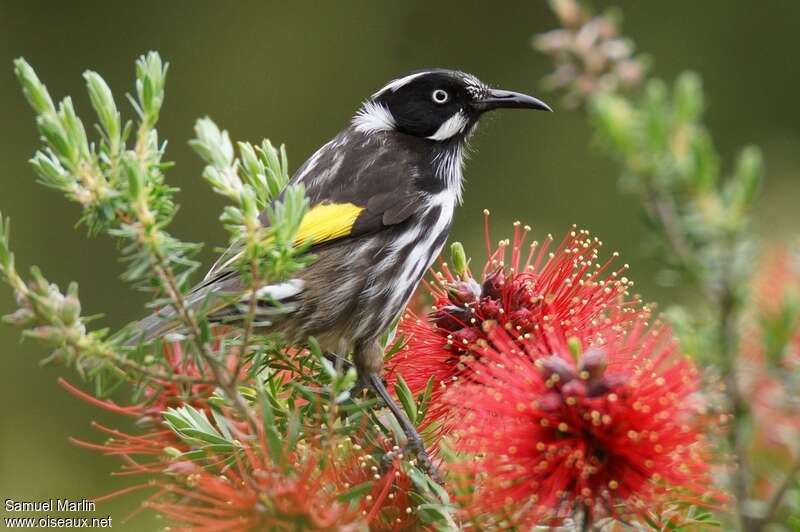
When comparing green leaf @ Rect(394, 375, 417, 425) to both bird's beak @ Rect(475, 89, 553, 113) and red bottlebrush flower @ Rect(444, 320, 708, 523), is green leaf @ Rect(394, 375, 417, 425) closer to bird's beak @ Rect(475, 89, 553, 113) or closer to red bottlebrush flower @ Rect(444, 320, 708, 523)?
red bottlebrush flower @ Rect(444, 320, 708, 523)

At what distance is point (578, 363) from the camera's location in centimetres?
143

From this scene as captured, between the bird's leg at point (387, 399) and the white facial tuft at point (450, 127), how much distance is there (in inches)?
27.0

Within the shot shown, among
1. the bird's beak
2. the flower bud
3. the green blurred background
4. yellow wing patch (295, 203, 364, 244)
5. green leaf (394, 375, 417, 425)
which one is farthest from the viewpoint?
the green blurred background

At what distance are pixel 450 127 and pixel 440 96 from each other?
0.08m

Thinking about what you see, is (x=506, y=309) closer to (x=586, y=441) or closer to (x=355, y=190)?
(x=586, y=441)

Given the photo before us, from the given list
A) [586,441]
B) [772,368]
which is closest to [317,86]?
[586,441]

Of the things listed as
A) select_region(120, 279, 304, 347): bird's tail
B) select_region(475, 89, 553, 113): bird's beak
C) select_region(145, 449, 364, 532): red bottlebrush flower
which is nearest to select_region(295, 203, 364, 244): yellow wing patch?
select_region(120, 279, 304, 347): bird's tail

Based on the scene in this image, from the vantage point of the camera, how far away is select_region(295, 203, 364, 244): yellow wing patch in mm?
2404

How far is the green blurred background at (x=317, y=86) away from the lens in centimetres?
508

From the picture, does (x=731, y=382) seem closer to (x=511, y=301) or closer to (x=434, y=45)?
(x=511, y=301)

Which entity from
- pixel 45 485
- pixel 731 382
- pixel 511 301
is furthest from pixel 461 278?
pixel 45 485

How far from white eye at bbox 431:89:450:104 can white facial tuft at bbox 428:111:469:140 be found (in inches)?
1.9

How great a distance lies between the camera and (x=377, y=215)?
8.24ft

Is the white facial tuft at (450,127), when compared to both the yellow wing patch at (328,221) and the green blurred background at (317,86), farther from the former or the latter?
the green blurred background at (317,86)
